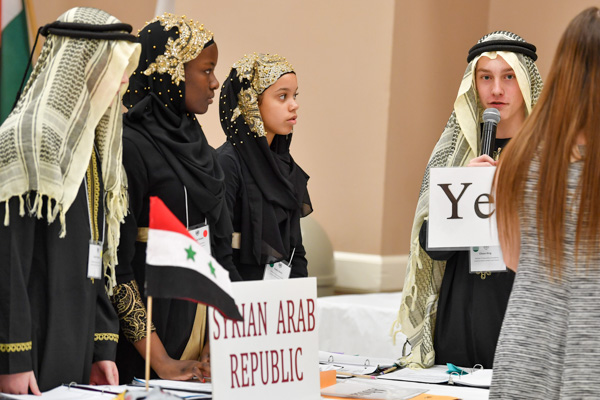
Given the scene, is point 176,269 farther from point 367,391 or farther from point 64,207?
point 367,391

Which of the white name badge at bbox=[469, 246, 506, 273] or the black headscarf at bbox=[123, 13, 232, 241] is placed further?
the white name badge at bbox=[469, 246, 506, 273]

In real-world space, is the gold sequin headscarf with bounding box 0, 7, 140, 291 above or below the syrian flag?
above

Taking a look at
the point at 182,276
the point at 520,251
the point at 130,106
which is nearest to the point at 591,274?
the point at 520,251

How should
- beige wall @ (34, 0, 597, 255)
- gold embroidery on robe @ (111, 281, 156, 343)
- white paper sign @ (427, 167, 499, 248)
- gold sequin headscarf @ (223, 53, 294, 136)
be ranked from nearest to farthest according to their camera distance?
gold embroidery on robe @ (111, 281, 156, 343), white paper sign @ (427, 167, 499, 248), gold sequin headscarf @ (223, 53, 294, 136), beige wall @ (34, 0, 597, 255)

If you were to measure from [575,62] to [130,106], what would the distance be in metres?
1.39

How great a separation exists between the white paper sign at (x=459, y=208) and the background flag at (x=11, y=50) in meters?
3.61

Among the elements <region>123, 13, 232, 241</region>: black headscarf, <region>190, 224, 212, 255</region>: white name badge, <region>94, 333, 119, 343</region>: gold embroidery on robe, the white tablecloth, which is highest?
<region>123, 13, 232, 241</region>: black headscarf

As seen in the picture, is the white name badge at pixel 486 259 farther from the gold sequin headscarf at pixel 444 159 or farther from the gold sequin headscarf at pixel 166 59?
the gold sequin headscarf at pixel 166 59

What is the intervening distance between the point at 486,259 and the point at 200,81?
105cm

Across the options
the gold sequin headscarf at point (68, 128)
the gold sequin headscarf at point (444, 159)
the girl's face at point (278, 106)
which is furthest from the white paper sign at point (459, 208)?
the gold sequin headscarf at point (68, 128)

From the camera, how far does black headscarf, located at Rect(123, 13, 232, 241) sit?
239cm

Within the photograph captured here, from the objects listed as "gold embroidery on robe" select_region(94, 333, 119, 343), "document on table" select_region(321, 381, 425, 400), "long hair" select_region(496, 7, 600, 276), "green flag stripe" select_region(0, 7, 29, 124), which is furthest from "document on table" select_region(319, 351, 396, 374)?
"green flag stripe" select_region(0, 7, 29, 124)

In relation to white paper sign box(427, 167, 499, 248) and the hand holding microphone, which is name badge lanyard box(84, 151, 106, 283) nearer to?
white paper sign box(427, 167, 499, 248)

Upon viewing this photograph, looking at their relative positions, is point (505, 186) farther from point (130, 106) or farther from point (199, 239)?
point (130, 106)
